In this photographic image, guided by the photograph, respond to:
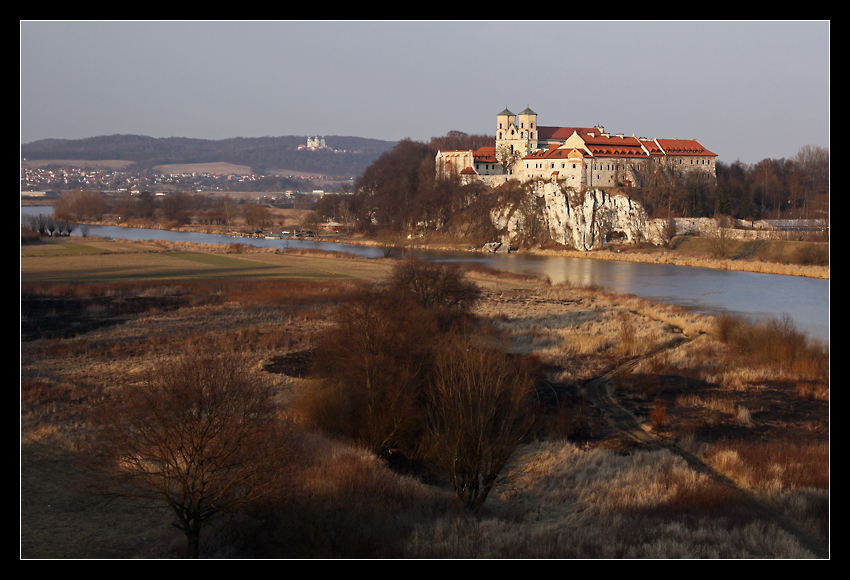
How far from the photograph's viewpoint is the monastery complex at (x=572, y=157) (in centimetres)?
5272

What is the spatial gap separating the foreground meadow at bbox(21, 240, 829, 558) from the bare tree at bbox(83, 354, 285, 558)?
42 centimetres

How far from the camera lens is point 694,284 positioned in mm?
31812

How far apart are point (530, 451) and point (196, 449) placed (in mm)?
5927

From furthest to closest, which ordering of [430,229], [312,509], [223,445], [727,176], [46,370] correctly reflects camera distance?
[430,229]
[727,176]
[46,370]
[312,509]
[223,445]

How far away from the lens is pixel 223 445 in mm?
6324

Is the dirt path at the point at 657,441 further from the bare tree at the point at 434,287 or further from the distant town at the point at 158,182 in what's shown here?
the distant town at the point at 158,182

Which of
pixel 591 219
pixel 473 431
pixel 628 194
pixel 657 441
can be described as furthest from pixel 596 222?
pixel 473 431

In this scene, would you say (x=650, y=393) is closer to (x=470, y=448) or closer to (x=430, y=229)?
(x=470, y=448)

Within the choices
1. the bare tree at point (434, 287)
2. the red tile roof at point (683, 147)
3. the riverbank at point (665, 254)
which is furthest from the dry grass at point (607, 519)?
the red tile roof at point (683, 147)

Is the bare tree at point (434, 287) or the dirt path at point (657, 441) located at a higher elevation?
the bare tree at point (434, 287)

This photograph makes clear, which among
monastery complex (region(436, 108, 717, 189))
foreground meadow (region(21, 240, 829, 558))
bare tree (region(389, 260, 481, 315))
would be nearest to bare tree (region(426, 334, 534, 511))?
foreground meadow (region(21, 240, 829, 558))

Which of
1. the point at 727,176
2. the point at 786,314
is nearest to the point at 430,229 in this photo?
the point at 727,176

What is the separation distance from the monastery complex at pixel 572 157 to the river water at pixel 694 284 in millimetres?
9172

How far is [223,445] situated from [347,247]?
163ft
